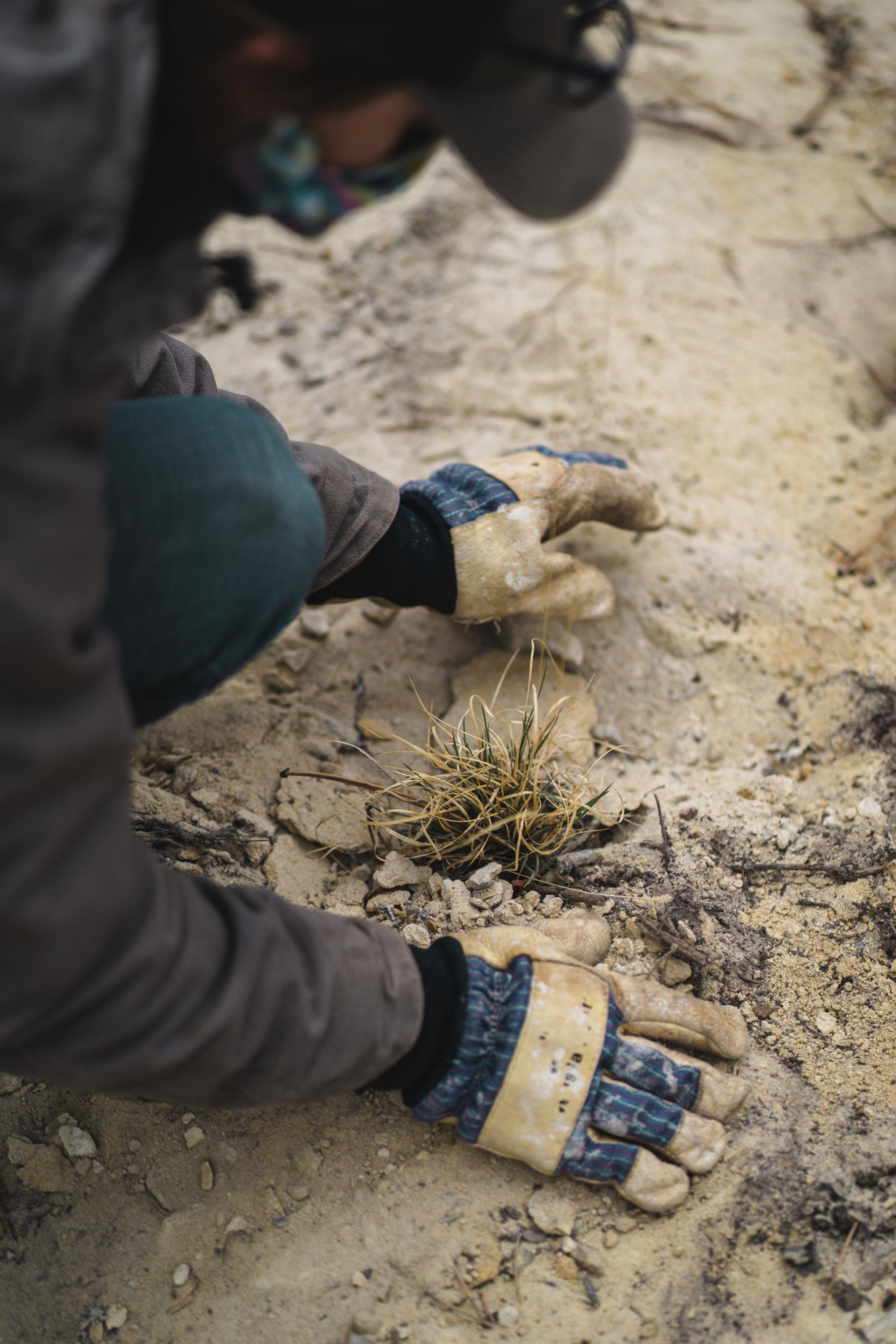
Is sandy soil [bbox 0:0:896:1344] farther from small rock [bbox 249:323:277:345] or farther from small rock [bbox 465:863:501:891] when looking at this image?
small rock [bbox 465:863:501:891]

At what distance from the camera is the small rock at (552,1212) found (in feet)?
3.51

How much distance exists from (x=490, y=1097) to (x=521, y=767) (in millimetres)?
499

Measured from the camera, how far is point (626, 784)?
1529 millimetres

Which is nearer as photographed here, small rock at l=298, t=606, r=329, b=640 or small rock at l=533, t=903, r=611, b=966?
small rock at l=533, t=903, r=611, b=966

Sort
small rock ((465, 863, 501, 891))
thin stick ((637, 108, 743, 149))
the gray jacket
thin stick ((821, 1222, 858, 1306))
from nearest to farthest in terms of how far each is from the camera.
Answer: the gray jacket < thin stick ((821, 1222, 858, 1306)) < small rock ((465, 863, 501, 891)) < thin stick ((637, 108, 743, 149))

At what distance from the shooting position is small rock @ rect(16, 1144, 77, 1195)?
44.3 inches

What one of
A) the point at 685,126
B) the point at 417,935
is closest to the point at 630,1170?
the point at 417,935

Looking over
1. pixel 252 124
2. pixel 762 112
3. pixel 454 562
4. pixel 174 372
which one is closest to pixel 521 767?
pixel 454 562

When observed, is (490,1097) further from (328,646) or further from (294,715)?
(328,646)

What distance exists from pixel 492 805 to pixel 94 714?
2.47ft

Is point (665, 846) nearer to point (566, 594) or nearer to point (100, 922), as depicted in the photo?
point (566, 594)

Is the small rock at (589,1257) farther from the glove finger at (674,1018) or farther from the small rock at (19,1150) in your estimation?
the small rock at (19,1150)

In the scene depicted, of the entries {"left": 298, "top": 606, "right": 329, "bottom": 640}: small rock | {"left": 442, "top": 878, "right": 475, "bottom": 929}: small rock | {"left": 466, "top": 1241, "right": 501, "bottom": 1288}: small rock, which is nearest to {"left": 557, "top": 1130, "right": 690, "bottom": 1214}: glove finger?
{"left": 466, "top": 1241, "right": 501, "bottom": 1288}: small rock

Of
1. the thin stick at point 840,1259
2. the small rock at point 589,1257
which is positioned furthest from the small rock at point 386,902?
the thin stick at point 840,1259
